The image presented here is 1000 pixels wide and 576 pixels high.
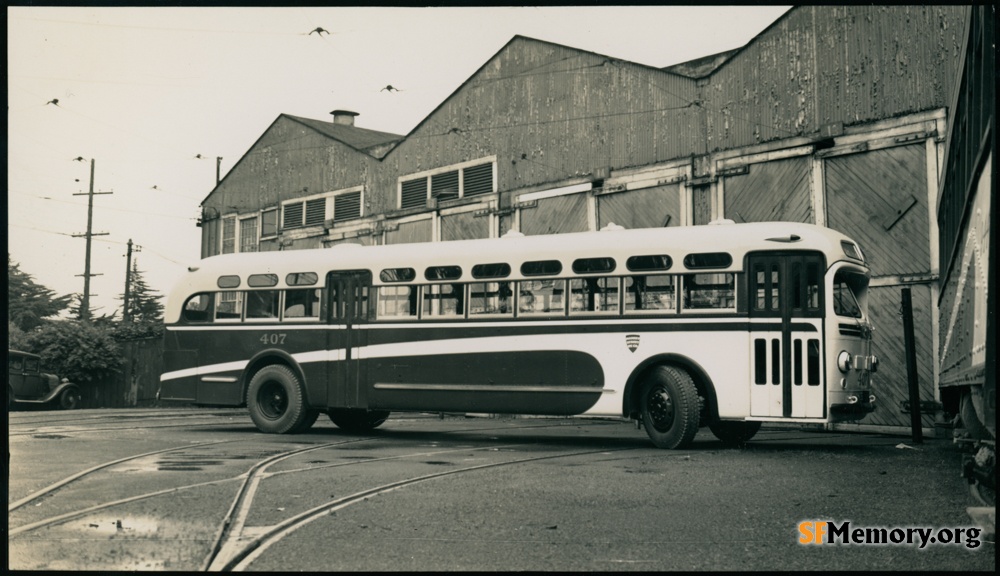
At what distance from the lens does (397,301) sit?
13086 millimetres

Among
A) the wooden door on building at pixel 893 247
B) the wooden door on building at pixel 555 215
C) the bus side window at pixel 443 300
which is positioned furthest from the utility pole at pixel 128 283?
the wooden door on building at pixel 893 247

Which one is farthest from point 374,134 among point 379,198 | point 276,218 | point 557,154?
point 557,154

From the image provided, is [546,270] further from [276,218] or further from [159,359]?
[276,218]

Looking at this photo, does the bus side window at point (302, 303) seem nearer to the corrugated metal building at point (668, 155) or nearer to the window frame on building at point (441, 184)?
the corrugated metal building at point (668, 155)

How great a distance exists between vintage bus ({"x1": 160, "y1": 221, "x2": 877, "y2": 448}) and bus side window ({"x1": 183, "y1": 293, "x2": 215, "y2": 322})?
0.11 feet

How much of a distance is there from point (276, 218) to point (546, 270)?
1156 cm

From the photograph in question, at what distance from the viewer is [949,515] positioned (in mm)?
6727

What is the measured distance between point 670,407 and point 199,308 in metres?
7.24

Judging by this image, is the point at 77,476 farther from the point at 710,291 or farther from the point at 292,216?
the point at 292,216

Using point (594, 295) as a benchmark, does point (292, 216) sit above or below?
above

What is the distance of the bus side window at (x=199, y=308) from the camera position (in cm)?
1448

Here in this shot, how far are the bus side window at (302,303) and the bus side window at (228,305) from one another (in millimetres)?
823

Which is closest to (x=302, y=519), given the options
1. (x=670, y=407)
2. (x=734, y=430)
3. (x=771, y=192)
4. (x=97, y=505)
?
(x=97, y=505)

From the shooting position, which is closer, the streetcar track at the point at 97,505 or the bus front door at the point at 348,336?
the streetcar track at the point at 97,505
